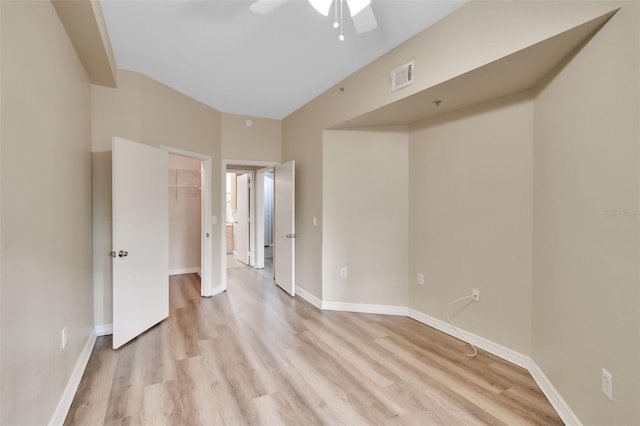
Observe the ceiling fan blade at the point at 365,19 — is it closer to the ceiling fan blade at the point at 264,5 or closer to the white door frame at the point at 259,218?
the ceiling fan blade at the point at 264,5

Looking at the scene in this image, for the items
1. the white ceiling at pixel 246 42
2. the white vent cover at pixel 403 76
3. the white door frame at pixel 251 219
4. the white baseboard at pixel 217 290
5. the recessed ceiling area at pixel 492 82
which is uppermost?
the white ceiling at pixel 246 42

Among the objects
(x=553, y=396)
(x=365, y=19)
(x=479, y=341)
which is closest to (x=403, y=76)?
(x=365, y=19)

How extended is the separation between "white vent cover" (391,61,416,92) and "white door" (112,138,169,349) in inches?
98.1

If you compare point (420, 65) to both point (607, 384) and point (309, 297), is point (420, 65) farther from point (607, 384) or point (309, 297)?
point (309, 297)

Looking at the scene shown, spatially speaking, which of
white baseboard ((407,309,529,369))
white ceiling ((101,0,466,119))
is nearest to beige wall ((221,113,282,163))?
white ceiling ((101,0,466,119))

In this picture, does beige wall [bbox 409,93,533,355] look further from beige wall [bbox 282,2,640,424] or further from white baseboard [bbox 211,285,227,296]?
white baseboard [bbox 211,285,227,296]

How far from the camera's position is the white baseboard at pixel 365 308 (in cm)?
350

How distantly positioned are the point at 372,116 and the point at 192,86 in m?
2.10

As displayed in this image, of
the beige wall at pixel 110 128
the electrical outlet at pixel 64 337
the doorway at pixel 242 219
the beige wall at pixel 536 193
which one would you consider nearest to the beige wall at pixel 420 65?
the beige wall at pixel 536 193

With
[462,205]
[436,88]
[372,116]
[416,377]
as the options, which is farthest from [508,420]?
[372,116]

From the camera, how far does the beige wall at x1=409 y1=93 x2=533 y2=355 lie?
7.85ft

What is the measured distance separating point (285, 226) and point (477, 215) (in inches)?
101

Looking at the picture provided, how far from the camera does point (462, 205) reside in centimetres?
283

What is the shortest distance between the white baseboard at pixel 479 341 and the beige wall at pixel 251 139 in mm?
3088
